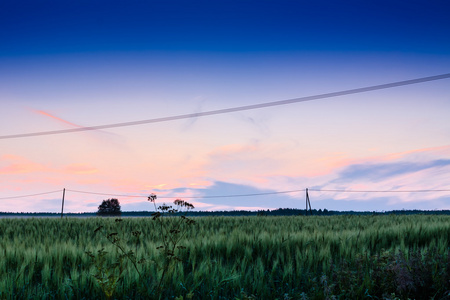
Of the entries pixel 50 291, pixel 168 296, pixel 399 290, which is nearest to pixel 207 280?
pixel 168 296

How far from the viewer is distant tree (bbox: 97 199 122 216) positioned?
184ft

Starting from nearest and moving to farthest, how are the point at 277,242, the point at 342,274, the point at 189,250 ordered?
the point at 342,274 → the point at 189,250 → the point at 277,242

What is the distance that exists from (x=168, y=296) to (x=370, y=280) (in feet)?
9.22

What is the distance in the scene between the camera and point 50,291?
4.84 meters

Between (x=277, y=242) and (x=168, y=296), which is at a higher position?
(x=277, y=242)

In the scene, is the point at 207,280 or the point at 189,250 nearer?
the point at 207,280

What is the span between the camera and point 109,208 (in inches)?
2222

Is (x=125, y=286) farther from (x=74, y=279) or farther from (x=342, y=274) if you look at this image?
(x=342, y=274)

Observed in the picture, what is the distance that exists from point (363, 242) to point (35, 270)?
22.0ft

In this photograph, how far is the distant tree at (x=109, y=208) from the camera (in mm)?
56000

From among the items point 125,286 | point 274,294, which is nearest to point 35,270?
point 125,286

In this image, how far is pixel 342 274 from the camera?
4.92 meters

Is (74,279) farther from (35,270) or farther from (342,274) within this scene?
(342,274)

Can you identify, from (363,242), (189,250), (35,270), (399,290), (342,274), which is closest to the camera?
(399,290)
